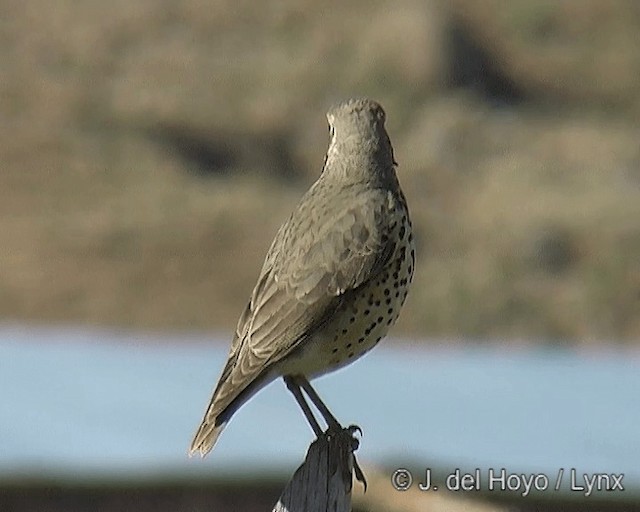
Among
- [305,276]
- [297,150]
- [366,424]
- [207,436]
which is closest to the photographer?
[207,436]

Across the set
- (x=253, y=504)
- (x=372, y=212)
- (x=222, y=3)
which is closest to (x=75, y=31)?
(x=222, y=3)

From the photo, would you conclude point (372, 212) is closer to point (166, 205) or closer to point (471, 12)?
point (166, 205)

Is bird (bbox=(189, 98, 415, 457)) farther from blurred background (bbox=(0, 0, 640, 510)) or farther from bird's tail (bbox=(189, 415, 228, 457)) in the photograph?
blurred background (bbox=(0, 0, 640, 510))

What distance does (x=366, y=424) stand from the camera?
973cm

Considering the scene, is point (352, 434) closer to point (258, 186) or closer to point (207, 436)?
point (207, 436)

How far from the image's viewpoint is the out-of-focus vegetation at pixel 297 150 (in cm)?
2239

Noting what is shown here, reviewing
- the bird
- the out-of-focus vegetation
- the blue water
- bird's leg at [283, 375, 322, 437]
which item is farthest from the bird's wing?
the out-of-focus vegetation

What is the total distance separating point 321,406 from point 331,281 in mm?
521

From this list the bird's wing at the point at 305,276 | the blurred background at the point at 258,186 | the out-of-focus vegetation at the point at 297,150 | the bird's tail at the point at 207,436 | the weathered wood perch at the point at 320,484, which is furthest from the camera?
the out-of-focus vegetation at the point at 297,150

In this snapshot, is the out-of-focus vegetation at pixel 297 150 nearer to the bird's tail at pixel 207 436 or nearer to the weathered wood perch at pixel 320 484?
the bird's tail at pixel 207 436

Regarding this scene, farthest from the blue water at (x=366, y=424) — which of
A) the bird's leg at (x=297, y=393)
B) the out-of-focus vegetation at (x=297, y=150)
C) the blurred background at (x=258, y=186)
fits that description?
the out-of-focus vegetation at (x=297, y=150)

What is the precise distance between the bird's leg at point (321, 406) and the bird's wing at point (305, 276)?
1.14ft

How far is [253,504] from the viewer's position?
391 inches

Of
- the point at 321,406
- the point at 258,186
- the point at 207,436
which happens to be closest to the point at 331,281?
the point at 321,406
